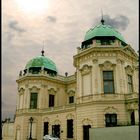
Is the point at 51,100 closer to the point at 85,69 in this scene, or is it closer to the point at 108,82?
the point at 85,69

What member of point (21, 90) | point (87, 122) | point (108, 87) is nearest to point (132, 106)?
point (108, 87)

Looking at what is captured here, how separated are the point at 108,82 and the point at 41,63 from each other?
1771cm

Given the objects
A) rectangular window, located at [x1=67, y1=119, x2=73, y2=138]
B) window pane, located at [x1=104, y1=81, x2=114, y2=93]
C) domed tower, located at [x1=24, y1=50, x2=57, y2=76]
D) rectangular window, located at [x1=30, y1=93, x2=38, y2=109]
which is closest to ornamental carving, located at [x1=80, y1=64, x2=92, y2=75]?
window pane, located at [x1=104, y1=81, x2=114, y2=93]

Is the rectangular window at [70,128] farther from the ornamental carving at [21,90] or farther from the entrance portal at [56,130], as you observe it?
the ornamental carving at [21,90]

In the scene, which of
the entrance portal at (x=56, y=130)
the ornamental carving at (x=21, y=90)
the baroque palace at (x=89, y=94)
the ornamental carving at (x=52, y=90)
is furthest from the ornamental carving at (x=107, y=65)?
the ornamental carving at (x=21, y=90)

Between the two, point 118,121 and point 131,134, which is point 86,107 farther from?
point 131,134

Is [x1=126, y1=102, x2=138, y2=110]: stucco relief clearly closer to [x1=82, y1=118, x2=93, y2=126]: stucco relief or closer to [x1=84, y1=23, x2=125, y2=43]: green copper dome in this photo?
[x1=82, y1=118, x2=93, y2=126]: stucco relief

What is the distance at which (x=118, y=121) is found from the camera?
2766 cm

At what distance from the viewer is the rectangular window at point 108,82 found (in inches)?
1148

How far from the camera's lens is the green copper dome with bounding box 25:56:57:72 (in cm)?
4334

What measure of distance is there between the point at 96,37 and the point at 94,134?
1406cm

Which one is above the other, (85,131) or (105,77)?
(105,77)

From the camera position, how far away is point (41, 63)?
43.7m

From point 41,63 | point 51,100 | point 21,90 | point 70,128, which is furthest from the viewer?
point 41,63
